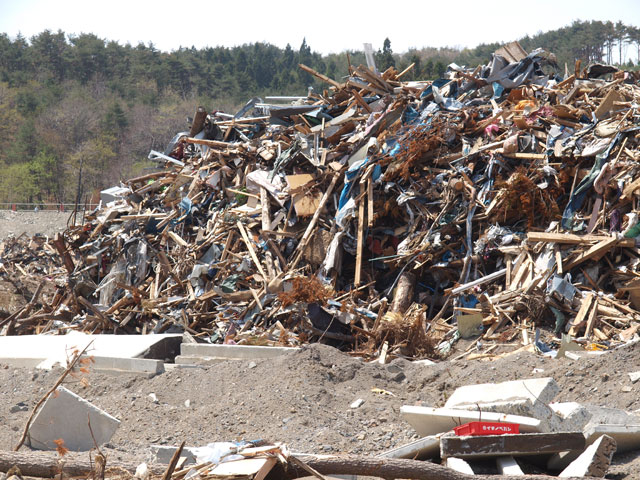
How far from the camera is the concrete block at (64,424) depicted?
17.3 ft

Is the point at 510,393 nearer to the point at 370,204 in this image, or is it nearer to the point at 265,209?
the point at 370,204

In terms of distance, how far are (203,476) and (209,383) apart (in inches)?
129

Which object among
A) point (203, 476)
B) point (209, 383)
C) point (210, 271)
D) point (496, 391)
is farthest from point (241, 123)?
point (203, 476)

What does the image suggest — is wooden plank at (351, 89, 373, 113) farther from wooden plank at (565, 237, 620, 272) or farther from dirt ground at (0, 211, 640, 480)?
dirt ground at (0, 211, 640, 480)

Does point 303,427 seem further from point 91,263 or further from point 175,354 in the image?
point 91,263

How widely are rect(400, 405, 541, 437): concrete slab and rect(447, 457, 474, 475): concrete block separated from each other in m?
0.42

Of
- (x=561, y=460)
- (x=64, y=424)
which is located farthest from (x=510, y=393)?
(x=64, y=424)

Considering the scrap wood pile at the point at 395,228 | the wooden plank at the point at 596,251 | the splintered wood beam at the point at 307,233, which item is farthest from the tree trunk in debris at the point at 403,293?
the wooden plank at the point at 596,251

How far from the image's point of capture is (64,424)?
530 centimetres

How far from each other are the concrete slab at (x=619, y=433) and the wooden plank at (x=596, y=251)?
13.9 ft

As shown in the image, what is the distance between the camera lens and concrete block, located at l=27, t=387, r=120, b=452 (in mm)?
5273

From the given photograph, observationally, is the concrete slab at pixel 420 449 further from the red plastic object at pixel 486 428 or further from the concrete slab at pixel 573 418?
the concrete slab at pixel 573 418

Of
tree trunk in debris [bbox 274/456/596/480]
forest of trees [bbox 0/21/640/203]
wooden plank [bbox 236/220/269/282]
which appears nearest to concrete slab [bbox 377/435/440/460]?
tree trunk in debris [bbox 274/456/596/480]

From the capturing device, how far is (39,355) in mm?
8258
